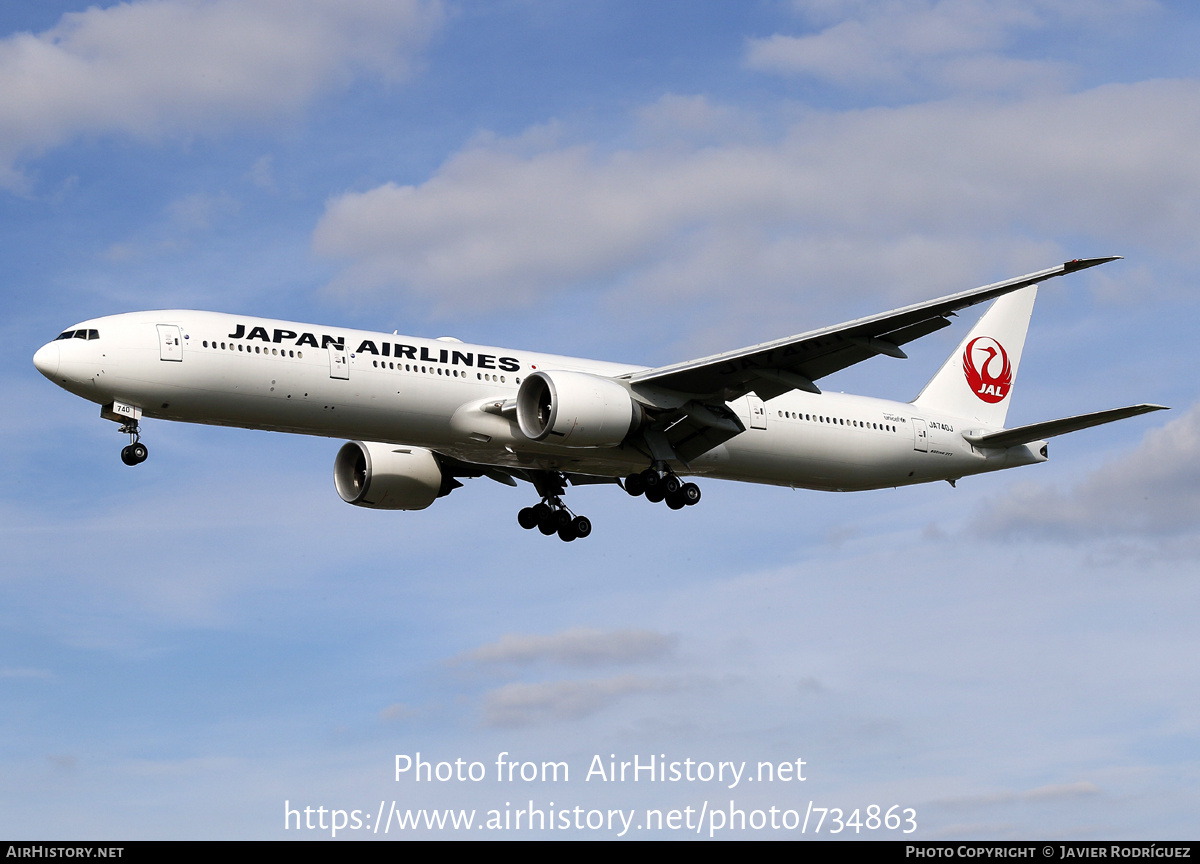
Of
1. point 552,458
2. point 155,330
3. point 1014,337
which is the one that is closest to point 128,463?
point 155,330

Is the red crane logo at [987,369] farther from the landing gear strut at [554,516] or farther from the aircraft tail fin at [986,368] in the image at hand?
the landing gear strut at [554,516]

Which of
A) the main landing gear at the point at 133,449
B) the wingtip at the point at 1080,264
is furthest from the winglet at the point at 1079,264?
the main landing gear at the point at 133,449

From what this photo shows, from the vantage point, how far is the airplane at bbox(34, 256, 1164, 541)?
31.8 m

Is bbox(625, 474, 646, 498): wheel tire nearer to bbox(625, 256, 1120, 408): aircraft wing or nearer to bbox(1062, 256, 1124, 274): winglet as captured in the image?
bbox(625, 256, 1120, 408): aircraft wing

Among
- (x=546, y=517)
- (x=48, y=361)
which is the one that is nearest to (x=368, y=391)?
(x=48, y=361)

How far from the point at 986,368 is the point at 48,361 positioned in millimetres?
30342

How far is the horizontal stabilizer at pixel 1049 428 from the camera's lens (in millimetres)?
36625

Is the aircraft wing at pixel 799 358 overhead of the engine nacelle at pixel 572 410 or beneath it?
overhead

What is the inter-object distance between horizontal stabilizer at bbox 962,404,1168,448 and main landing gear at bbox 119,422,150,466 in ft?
81.0

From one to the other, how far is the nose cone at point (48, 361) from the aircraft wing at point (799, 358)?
14.2 metres

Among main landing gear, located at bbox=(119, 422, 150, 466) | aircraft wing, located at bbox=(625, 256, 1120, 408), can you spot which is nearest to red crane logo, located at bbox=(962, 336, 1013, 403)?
aircraft wing, located at bbox=(625, 256, 1120, 408)

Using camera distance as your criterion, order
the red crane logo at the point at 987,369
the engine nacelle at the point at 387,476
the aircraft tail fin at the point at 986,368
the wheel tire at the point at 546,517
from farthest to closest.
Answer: the red crane logo at the point at 987,369, the aircraft tail fin at the point at 986,368, the wheel tire at the point at 546,517, the engine nacelle at the point at 387,476

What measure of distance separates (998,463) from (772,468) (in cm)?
910

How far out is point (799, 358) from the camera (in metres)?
35.6
